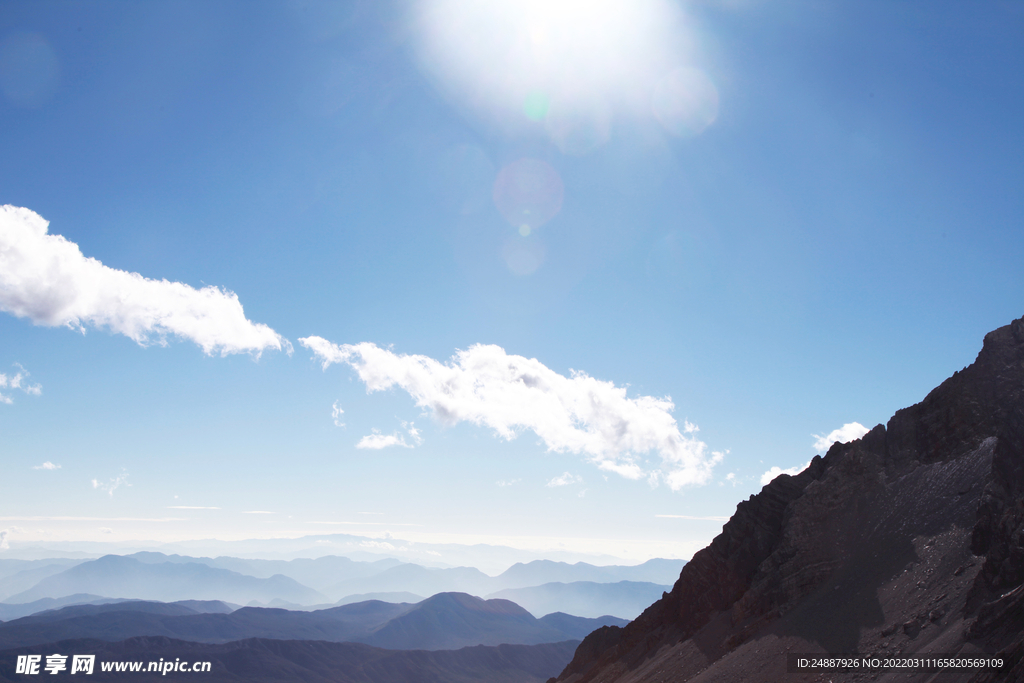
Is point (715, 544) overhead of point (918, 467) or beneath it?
beneath

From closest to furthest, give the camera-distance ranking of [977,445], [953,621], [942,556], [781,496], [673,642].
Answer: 1. [953,621]
2. [942,556]
3. [977,445]
4. [673,642]
5. [781,496]

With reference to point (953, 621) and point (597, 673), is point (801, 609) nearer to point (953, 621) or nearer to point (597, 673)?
point (953, 621)

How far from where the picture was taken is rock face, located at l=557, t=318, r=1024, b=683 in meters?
39.1

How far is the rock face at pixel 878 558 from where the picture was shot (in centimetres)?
3909

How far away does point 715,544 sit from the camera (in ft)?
229

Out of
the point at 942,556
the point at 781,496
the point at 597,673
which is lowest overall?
the point at 597,673

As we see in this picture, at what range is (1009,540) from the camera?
3844 centimetres

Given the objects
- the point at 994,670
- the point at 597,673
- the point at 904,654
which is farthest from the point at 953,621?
the point at 597,673

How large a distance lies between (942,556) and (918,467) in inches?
622

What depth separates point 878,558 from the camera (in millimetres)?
51719

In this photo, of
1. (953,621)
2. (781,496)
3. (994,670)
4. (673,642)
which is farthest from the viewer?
(781,496)

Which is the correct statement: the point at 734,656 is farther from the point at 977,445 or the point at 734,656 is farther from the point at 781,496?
the point at 977,445

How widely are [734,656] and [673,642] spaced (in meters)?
14.8

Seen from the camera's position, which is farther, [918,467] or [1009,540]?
[918,467]
